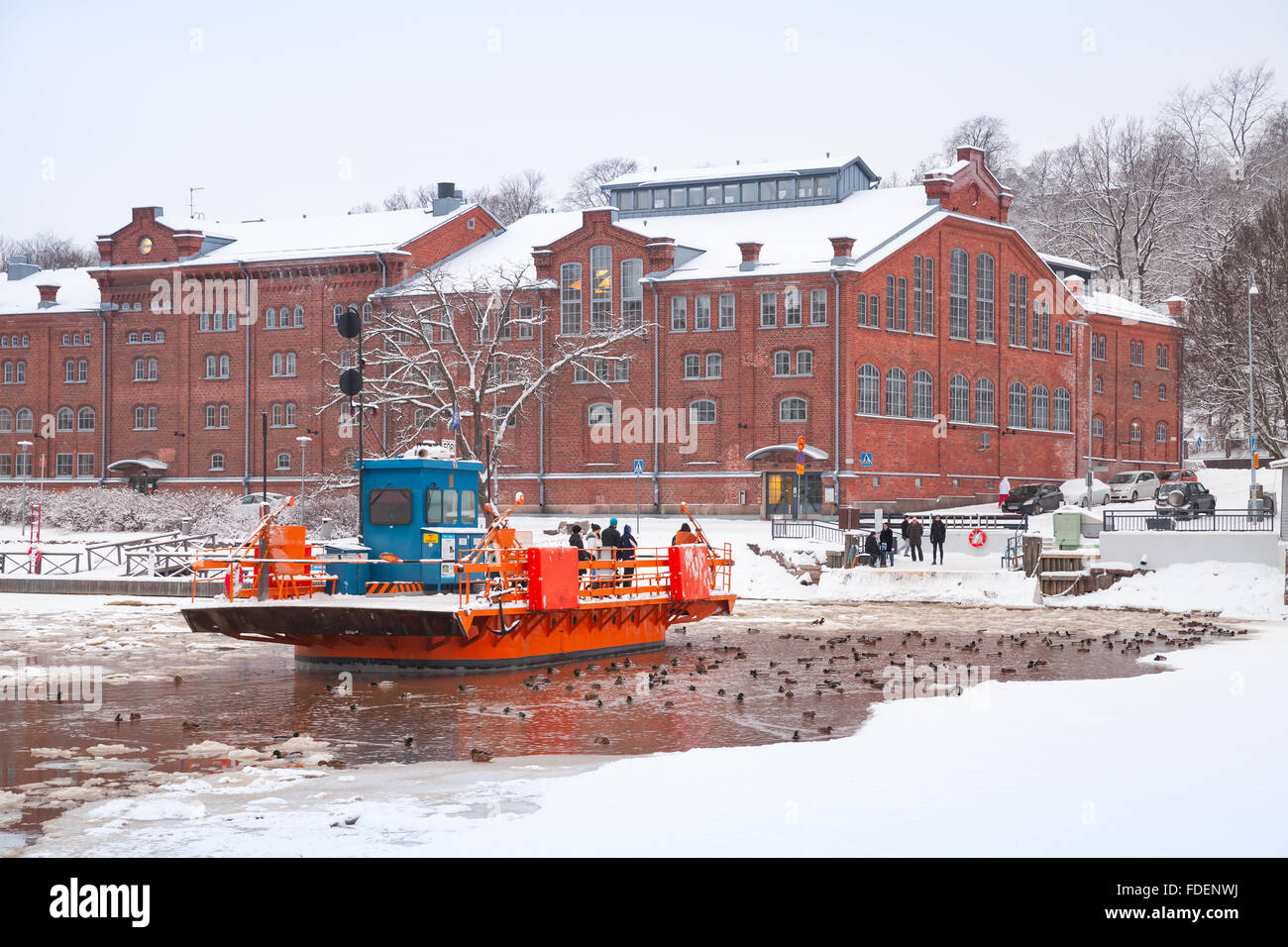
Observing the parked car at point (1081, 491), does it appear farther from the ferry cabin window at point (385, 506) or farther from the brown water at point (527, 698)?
the ferry cabin window at point (385, 506)

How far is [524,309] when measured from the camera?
66625 mm

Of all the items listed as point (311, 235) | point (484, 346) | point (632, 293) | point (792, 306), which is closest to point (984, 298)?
point (792, 306)

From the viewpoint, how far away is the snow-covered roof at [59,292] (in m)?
76.4

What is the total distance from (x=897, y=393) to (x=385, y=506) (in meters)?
42.0

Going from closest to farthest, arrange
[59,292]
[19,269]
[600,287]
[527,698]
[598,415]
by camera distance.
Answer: [527,698], [598,415], [600,287], [59,292], [19,269]

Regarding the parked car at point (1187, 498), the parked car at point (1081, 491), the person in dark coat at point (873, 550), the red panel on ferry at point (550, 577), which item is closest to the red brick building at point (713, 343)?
the parked car at point (1081, 491)

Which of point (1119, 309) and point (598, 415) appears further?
point (1119, 309)

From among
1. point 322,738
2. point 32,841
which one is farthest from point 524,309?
point 32,841

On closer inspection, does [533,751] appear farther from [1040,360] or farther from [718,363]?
[1040,360]

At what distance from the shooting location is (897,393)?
6269 centimetres

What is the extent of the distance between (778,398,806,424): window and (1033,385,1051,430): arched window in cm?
1460

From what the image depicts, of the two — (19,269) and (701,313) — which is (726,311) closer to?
(701,313)

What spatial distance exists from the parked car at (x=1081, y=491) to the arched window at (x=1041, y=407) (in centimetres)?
315

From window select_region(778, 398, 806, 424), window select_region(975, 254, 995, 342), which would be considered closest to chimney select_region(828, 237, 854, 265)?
window select_region(778, 398, 806, 424)
